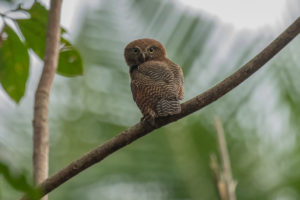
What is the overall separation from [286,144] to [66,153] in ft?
9.06

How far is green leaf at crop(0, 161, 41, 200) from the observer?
1074 millimetres

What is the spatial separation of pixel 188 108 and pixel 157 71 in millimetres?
1351

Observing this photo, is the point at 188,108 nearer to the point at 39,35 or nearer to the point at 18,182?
the point at 39,35

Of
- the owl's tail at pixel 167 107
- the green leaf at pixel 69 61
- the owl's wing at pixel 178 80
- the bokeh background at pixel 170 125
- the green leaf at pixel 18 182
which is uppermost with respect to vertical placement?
the green leaf at pixel 18 182

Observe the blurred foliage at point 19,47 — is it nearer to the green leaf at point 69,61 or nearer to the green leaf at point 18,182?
the green leaf at point 69,61

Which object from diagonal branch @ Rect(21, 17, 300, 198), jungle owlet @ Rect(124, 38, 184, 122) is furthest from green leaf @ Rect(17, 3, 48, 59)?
diagonal branch @ Rect(21, 17, 300, 198)

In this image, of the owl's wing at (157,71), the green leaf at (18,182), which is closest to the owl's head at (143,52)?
the owl's wing at (157,71)

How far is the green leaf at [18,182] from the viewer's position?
1.07 meters

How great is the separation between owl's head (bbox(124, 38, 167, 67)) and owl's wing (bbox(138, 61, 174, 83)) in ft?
1.65

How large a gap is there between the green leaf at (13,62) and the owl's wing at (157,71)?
108 centimetres

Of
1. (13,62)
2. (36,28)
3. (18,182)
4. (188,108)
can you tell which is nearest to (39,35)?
(36,28)

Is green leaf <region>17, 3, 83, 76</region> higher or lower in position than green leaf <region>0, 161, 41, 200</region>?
lower

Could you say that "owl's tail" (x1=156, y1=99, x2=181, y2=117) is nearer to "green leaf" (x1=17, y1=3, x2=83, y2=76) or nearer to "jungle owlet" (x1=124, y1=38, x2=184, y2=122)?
"jungle owlet" (x1=124, y1=38, x2=184, y2=122)

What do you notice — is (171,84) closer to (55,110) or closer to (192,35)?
(192,35)
